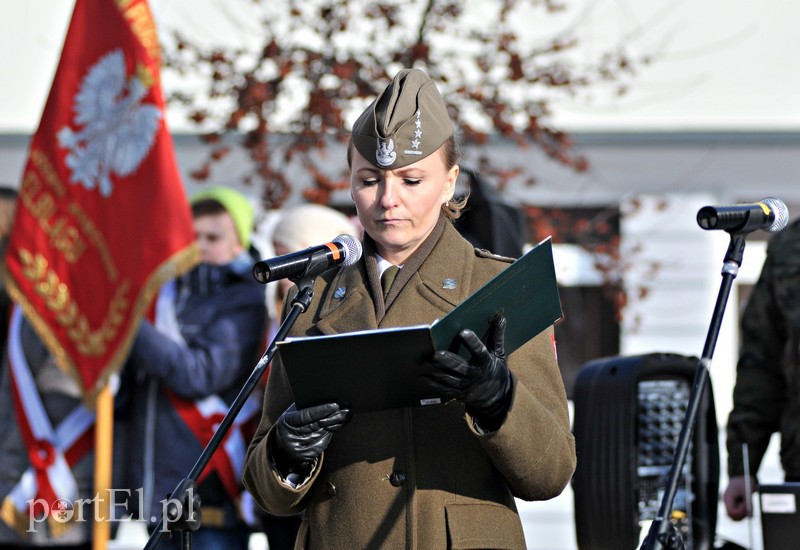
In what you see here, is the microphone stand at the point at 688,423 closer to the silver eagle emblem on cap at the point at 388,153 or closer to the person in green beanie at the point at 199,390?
the silver eagle emblem on cap at the point at 388,153

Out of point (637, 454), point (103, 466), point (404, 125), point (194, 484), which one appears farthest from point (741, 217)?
point (103, 466)

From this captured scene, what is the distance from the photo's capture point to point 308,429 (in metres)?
2.61

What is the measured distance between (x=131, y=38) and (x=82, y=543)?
2.21 metres

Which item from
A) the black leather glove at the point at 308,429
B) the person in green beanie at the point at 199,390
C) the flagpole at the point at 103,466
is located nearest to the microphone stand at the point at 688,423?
the black leather glove at the point at 308,429

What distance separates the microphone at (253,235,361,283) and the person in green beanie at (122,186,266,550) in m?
2.44

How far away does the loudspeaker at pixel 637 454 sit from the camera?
4.11m

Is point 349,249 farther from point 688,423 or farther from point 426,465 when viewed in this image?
point 688,423

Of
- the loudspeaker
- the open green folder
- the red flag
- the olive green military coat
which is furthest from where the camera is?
the red flag

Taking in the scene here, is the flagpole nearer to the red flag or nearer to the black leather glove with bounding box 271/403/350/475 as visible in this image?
the red flag

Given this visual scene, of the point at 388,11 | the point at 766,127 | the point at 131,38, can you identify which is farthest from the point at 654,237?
the point at 131,38

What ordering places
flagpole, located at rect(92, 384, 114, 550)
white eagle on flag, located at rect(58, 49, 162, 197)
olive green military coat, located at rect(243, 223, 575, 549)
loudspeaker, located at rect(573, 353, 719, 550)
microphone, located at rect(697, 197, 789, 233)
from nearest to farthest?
1. olive green military coat, located at rect(243, 223, 575, 549)
2. microphone, located at rect(697, 197, 789, 233)
3. loudspeaker, located at rect(573, 353, 719, 550)
4. flagpole, located at rect(92, 384, 114, 550)
5. white eagle on flag, located at rect(58, 49, 162, 197)

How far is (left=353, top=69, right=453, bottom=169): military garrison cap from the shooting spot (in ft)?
9.30

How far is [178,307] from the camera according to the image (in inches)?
221

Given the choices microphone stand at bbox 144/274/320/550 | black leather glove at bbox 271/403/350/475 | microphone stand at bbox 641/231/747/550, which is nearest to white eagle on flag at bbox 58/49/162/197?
microphone stand at bbox 144/274/320/550
